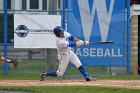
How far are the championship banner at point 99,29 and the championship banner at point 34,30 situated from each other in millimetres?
→ 857

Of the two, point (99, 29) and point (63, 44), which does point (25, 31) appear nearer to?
point (99, 29)

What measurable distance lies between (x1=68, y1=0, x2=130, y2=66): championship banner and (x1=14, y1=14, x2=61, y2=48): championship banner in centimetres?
86

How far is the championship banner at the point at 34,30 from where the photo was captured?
746 inches

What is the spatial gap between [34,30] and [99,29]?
2.43 meters

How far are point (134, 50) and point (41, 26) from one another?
3.91 meters

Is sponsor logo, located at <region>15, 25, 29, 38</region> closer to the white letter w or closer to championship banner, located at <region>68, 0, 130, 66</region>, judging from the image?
championship banner, located at <region>68, 0, 130, 66</region>

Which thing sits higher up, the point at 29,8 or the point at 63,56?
the point at 29,8

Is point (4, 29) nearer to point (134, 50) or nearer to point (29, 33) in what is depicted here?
point (29, 33)

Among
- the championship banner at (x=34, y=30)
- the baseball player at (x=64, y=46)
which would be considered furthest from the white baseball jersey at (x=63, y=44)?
the championship banner at (x=34, y=30)

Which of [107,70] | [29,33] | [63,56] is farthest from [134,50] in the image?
[63,56]

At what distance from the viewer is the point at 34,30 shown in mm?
19016

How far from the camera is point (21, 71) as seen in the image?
64.0 feet

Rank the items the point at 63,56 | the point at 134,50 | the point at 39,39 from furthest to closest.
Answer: the point at 134,50 < the point at 39,39 < the point at 63,56

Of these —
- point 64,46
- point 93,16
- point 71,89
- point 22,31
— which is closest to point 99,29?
point 93,16
